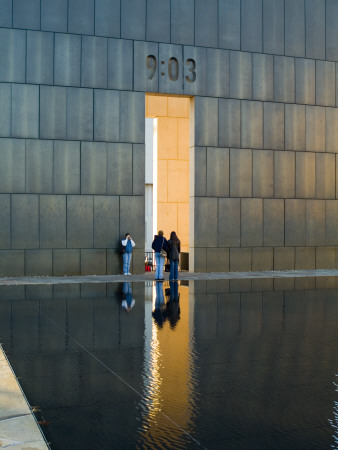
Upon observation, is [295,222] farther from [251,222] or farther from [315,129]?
[315,129]

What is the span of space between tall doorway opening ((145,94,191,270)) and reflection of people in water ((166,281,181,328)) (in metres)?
10.6

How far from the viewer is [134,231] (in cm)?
2553

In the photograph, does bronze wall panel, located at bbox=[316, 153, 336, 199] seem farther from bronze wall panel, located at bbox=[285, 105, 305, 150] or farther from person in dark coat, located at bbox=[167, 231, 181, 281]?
person in dark coat, located at bbox=[167, 231, 181, 281]

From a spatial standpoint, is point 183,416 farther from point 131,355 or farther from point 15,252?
point 15,252

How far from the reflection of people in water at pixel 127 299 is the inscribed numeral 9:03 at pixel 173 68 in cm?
959

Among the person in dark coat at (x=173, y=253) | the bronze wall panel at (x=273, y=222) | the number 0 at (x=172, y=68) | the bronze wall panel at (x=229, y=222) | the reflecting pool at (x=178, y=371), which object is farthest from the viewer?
the bronze wall panel at (x=273, y=222)

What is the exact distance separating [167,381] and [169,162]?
24305 mm

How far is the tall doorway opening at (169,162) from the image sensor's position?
3122 centimetres

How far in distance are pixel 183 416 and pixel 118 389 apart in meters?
1.25

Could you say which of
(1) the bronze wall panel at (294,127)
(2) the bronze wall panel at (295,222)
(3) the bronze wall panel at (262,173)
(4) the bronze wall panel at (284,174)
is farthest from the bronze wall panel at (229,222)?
(1) the bronze wall panel at (294,127)

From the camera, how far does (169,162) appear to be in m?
31.3

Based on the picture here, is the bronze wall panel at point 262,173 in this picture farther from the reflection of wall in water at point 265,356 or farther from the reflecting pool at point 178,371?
the reflecting pool at point 178,371

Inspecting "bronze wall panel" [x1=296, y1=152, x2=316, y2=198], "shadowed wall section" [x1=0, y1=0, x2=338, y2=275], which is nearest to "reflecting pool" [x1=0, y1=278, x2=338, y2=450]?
"shadowed wall section" [x1=0, y1=0, x2=338, y2=275]

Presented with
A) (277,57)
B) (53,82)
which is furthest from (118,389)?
(277,57)
